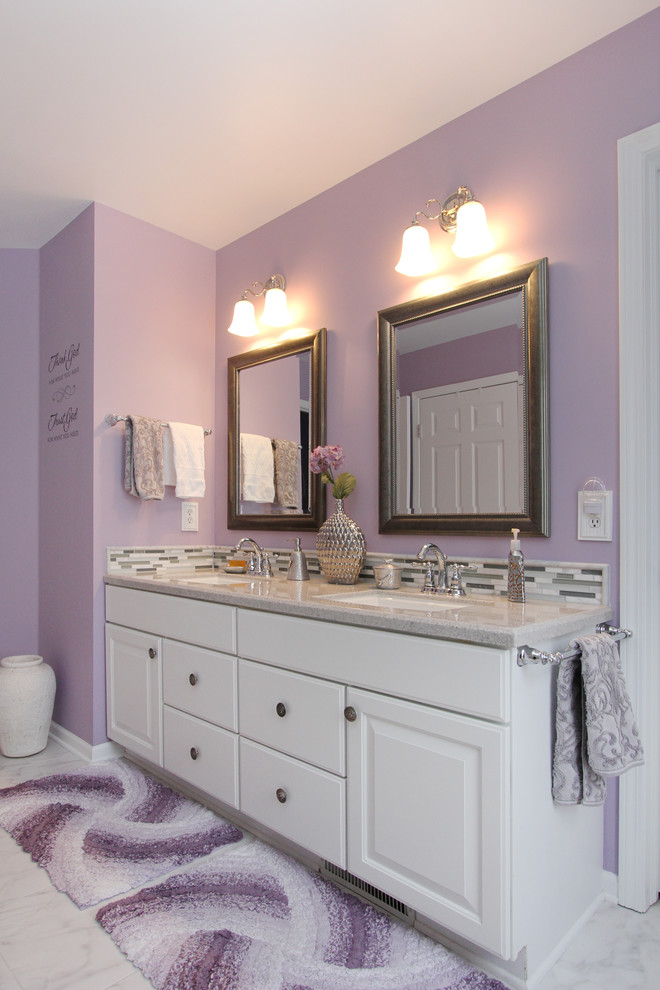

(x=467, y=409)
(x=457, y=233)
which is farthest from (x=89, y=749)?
(x=457, y=233)

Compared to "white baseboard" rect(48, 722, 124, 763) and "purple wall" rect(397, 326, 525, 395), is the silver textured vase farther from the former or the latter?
"white baseboard" rect(48, 722, 124, 763)

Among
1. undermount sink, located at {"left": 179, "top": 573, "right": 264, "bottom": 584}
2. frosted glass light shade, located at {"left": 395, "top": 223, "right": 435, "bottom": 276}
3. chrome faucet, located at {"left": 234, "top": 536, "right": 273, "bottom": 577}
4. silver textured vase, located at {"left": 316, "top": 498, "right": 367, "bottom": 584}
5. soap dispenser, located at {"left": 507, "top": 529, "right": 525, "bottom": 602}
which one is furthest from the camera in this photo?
chrome faucet, located at {"left": 234, "top": 536, "right": 273, "bottom": 577}

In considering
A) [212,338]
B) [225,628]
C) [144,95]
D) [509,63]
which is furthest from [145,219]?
[225,628]

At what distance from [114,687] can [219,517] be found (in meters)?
0.86

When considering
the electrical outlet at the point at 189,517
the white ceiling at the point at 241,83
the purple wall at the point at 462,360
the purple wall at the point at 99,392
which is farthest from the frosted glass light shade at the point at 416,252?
the electrical outlet at the point at 189,517

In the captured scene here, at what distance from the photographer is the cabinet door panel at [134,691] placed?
7.29 feet

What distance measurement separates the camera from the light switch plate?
1.60m

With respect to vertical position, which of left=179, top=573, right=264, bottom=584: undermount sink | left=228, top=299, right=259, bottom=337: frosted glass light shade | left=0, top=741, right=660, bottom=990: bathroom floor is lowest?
left=0, top=741, right=660, bottom=990: bathroom floor

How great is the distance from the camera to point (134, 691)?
7.68ft

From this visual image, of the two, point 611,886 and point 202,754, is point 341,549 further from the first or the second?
point 611,886

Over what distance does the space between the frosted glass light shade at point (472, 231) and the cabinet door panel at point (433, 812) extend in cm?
130

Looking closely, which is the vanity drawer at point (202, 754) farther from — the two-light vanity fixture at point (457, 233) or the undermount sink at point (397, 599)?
the two-light vanity fixture at point (457, 233)

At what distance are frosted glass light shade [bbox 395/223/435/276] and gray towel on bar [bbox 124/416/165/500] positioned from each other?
4.07 feet

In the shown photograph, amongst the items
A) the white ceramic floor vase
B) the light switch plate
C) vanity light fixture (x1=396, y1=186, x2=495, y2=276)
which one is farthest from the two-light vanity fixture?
the white ceramic floor vase
